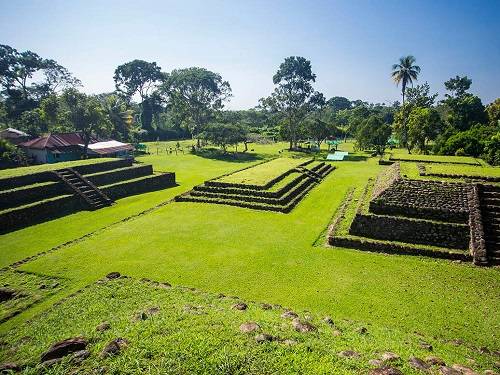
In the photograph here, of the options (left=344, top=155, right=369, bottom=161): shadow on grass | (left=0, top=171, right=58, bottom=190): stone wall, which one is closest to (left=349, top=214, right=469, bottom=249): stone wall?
(left=0, top=171, right=58, bottom=190): stone wall

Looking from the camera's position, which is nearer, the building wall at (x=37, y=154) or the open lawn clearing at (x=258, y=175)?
the open lawn clearing at (x=258, y=175)

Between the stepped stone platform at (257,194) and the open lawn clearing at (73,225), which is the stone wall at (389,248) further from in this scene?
the open lawn clearing at (73,225)

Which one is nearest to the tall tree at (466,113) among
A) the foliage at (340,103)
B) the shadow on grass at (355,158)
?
the shadow on grass at (355,158)

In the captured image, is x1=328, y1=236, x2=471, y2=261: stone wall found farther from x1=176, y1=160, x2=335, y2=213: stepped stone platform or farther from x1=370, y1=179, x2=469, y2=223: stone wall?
x1=176, y1=160, x2=335, y2=213: stepped stone platform

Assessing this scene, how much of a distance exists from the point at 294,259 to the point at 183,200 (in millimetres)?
12125

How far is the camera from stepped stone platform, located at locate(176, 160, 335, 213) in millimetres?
22562

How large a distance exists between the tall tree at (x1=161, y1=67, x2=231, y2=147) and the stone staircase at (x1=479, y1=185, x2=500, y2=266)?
46049 millimetres

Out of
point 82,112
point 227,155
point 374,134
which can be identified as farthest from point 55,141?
point 374,134

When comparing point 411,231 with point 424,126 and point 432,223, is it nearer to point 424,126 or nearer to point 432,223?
point 432,223

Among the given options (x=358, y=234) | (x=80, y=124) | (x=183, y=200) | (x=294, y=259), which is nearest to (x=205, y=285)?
(x=294, y=259)

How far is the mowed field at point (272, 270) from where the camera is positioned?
9.98 meters

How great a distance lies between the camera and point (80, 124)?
1599 inches

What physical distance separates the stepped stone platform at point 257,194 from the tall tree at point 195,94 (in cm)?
3317

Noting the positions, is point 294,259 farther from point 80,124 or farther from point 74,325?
point 80,124
